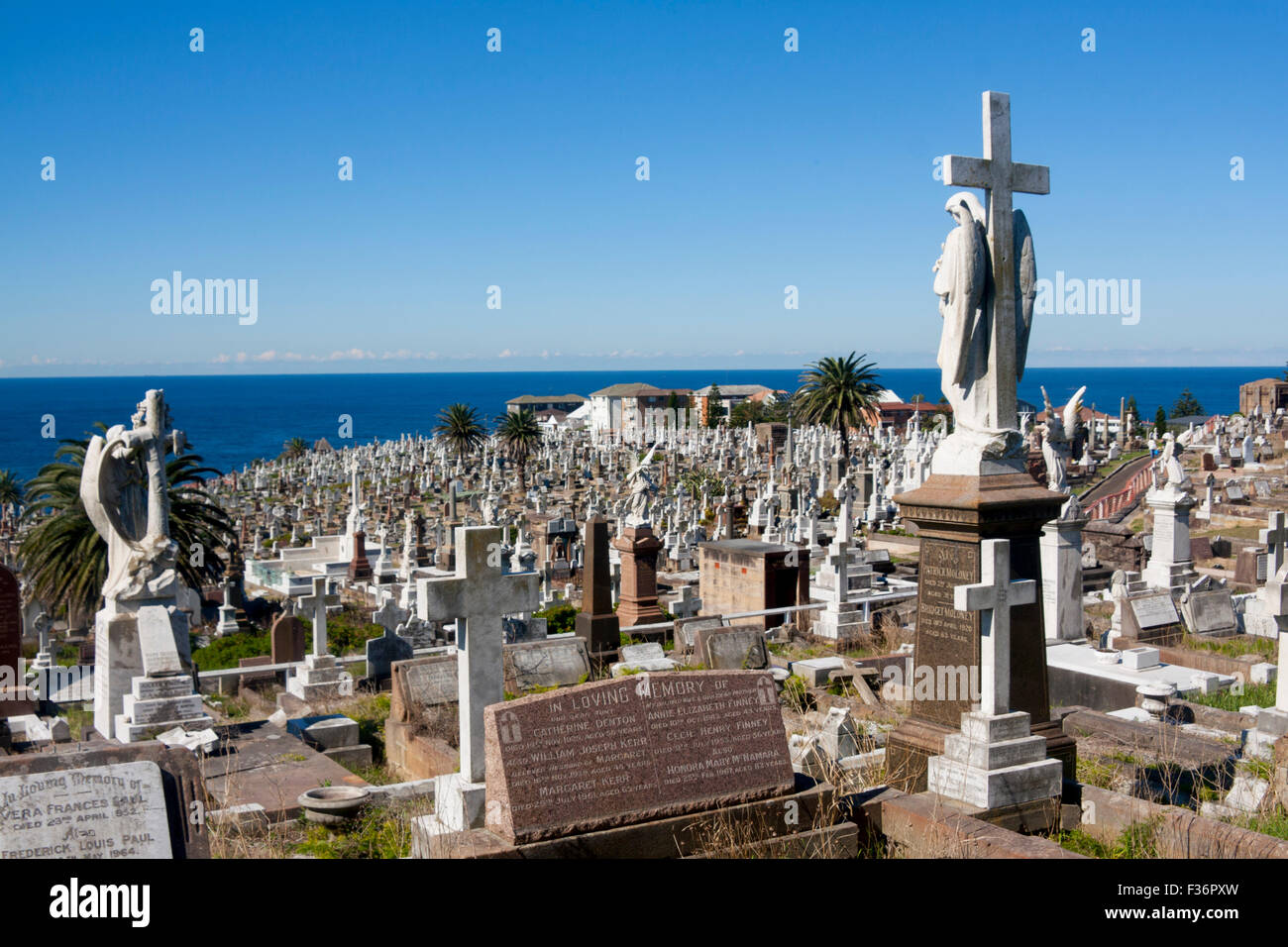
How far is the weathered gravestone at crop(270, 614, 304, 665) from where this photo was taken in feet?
50.2

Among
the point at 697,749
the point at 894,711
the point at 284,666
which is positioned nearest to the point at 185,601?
the point at 284,666

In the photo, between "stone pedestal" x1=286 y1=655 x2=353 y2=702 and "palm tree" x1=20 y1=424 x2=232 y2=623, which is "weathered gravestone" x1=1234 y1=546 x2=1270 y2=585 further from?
"palm tree" x1=20 y1=424 x2=232 y2=623

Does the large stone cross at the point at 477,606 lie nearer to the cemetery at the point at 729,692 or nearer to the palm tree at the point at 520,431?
the cemetery at the point at 729,692

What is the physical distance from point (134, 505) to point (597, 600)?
20.0 feet

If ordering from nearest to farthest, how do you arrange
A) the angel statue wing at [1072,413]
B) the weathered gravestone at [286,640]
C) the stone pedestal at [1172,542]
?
the weathered gravestone at [286,640]
the angel statue wing at [1072,413]
the stone pedestal at [1172,542]

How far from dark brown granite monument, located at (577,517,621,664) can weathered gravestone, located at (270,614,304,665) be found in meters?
4.19

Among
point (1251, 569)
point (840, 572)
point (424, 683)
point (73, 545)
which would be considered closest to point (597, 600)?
point (840, 572)

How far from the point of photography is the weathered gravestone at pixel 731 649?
12.6 metres

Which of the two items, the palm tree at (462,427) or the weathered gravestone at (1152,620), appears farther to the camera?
the palm tree at (462,427)

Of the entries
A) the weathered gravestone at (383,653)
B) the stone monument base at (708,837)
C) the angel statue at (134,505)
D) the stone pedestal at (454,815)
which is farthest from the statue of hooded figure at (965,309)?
the weathered gravestone at (383,653)

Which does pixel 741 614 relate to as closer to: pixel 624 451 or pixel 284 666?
pixel 284 666

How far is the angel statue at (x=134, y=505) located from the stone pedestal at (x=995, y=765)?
800 centimetres

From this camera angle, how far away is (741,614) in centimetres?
1597

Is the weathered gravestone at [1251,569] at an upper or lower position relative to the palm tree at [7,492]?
lower
